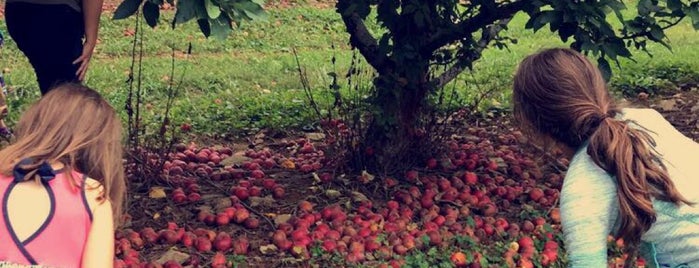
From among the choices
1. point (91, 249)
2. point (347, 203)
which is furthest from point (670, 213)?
point (347, 203)

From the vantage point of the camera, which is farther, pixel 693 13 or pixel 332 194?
pixel 332 194

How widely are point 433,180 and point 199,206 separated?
116cm

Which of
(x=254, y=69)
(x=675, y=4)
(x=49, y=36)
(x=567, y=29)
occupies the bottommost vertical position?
(x=254, y=69)

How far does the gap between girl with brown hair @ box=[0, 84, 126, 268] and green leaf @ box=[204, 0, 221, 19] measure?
1.44ft

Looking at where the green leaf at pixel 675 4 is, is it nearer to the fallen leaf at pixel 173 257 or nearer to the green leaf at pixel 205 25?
the green leaf at pixel 205 25

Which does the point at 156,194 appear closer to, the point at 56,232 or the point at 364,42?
the point at 364,42

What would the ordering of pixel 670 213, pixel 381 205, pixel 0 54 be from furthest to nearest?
1. pixel 0 54
2. pixel 381 205
3. pixel 670 213

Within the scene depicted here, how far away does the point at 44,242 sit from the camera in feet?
7.93

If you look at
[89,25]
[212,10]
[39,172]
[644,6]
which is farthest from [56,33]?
[644,6]

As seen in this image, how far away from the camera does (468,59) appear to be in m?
5.12

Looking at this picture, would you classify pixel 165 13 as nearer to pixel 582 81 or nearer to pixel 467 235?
pixel 467 235

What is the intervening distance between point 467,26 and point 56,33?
6.21ft

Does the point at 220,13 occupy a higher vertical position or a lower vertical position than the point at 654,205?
higher

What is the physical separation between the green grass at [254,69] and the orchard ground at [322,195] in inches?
1.5
